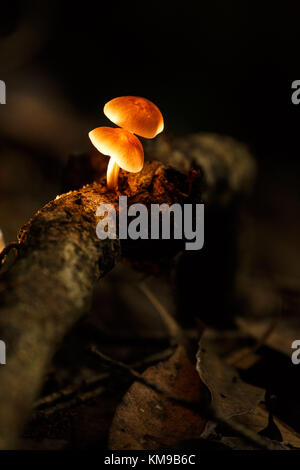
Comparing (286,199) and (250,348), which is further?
(286,199)

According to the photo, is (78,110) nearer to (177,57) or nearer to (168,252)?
(177,57)

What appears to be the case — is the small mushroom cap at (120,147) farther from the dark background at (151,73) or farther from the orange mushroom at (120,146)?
the dark background at (151,73)

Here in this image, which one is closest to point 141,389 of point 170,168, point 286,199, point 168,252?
point 168,252

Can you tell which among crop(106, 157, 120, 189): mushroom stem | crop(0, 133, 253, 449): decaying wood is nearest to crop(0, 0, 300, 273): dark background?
crop(106, 157, 120, 189): mushroom stem

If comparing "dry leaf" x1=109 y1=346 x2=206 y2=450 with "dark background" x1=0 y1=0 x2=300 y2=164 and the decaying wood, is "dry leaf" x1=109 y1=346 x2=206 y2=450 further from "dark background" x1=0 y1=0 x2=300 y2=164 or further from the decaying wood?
"dark background" x1=0 y1=0 x2=300 y2=164

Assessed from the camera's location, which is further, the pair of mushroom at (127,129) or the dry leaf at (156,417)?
the pair of mushroom at (127,129)

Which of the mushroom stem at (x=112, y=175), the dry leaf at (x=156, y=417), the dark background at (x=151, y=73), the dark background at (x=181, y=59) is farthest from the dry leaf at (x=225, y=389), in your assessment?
the dark background at (x=181, y=59)
